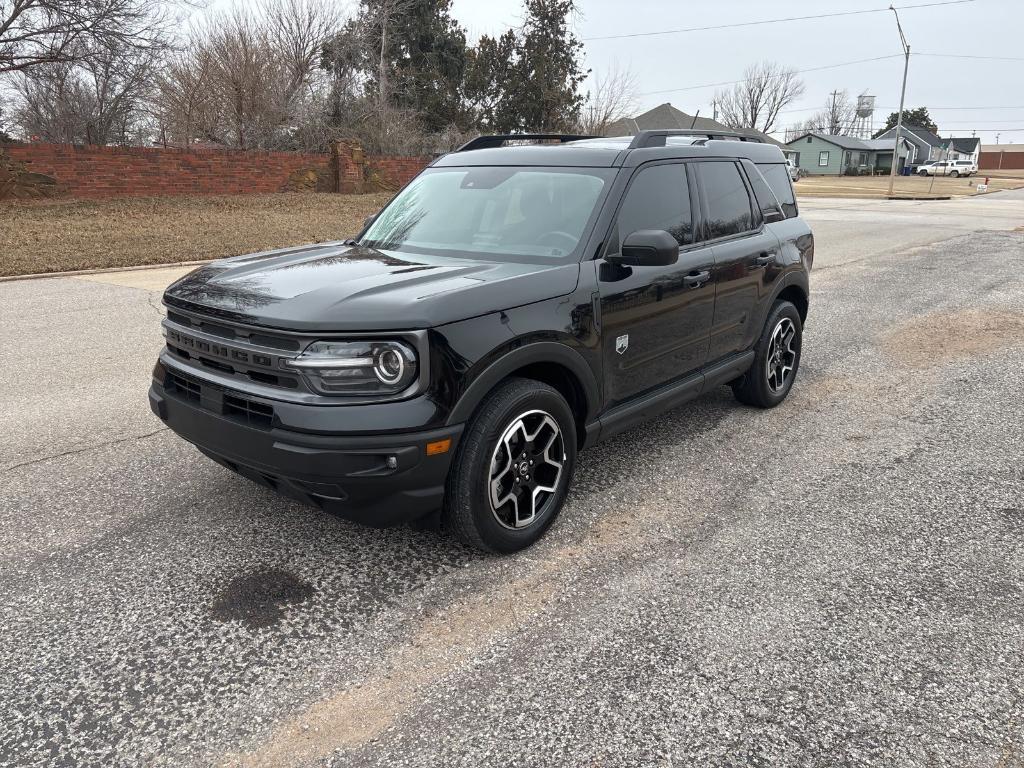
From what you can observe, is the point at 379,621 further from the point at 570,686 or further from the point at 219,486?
the point at 219,486

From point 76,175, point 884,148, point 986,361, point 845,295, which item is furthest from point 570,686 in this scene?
point 884,148

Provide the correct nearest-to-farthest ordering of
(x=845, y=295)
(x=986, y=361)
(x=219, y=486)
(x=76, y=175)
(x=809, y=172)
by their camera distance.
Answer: (x=219, y=486) < (x=986, y=361) < (x=845, y=295) < (x=76, y=175) < (x=809, y=172)

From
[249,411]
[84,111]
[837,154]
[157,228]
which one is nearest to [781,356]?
[249,411]

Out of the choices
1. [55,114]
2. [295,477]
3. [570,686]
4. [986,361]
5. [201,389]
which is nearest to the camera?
[570,686]

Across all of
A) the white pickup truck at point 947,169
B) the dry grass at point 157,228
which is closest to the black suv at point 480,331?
the dry grass at point 157,228

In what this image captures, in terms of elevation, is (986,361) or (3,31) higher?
(3,31)

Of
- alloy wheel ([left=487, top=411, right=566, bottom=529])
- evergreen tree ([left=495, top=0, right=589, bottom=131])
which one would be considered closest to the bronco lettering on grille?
alloy wheel ([left=487, top=411, right=566, bottom=529])

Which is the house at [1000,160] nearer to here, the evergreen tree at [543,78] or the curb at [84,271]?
the evergreen tree at [543,78]

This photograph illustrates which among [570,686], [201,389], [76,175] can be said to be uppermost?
[76,175]

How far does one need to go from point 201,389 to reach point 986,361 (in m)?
6.83

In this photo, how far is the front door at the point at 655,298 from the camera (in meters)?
3.81

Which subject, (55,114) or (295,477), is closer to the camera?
(295,477)

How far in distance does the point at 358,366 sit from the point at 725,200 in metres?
2.94

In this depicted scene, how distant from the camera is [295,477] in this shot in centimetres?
294
